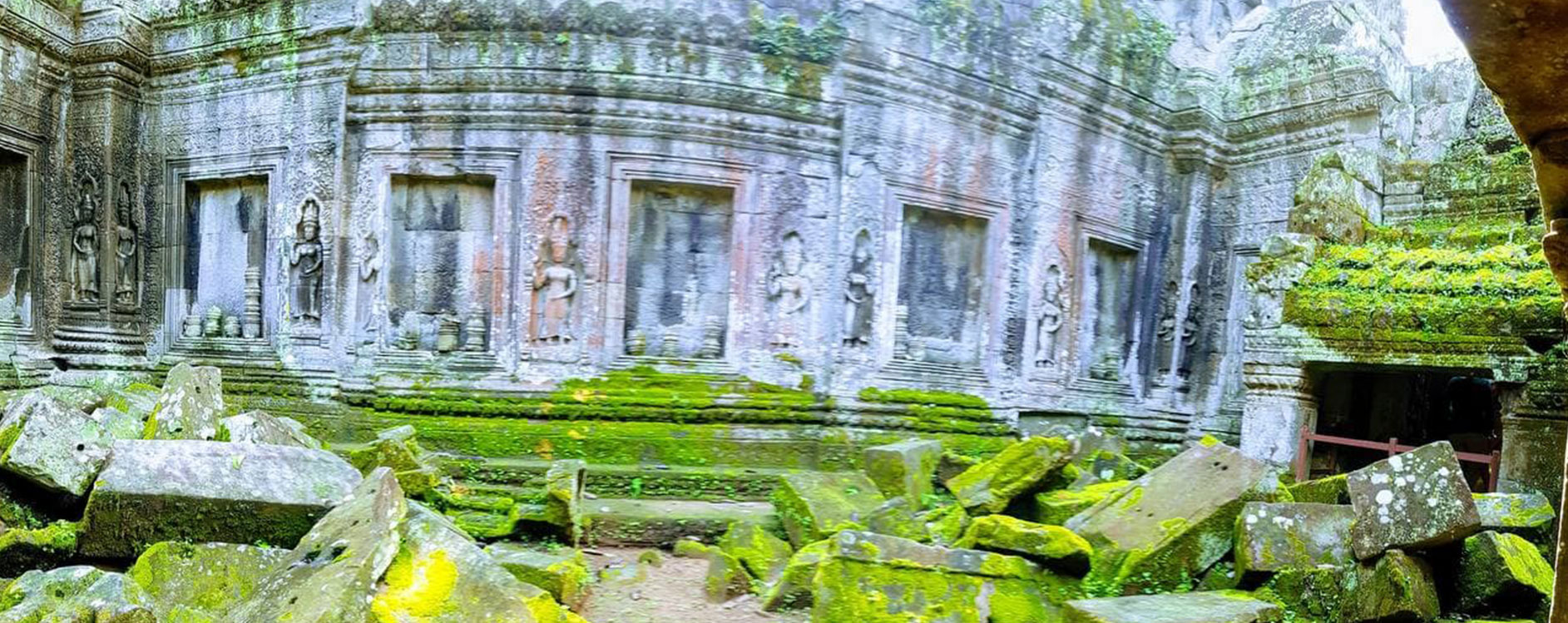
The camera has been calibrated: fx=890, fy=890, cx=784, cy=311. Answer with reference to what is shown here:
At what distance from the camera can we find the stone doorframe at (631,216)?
830cm

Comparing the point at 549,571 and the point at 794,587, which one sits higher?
the point at 549,571

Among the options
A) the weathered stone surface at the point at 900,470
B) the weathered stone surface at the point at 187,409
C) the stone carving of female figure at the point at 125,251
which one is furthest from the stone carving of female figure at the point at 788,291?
the stone carving of female figure at the point at 125,251

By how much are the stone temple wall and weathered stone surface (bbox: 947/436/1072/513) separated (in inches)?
103

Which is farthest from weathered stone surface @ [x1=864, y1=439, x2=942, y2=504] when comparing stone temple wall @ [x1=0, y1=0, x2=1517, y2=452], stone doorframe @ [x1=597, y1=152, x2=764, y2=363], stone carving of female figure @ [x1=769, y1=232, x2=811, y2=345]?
stone doorframe @ [x1=597, y1=152, x2=764, y2=363]


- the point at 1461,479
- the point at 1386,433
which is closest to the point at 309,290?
the point at 1461,479

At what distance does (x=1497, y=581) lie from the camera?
154 inches

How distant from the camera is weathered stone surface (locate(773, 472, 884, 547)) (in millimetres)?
5852

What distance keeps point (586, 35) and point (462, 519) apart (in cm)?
450

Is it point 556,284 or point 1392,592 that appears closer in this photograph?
point 1392,592

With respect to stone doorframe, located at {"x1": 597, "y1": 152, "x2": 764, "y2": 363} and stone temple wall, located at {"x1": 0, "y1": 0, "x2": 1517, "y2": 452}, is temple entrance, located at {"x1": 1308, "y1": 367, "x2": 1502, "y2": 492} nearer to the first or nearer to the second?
stone temple wall, located at {"x1": 0, "y1": 0, "x2": 1517, "y2": 452}

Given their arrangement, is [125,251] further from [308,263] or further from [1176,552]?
[1176,552]

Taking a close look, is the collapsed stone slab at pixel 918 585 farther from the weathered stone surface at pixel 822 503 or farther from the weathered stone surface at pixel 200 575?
the weathered stone surface at pixel 200 575

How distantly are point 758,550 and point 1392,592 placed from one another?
11.0 feet

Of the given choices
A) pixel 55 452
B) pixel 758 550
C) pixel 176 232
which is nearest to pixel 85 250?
pixel 176 232
